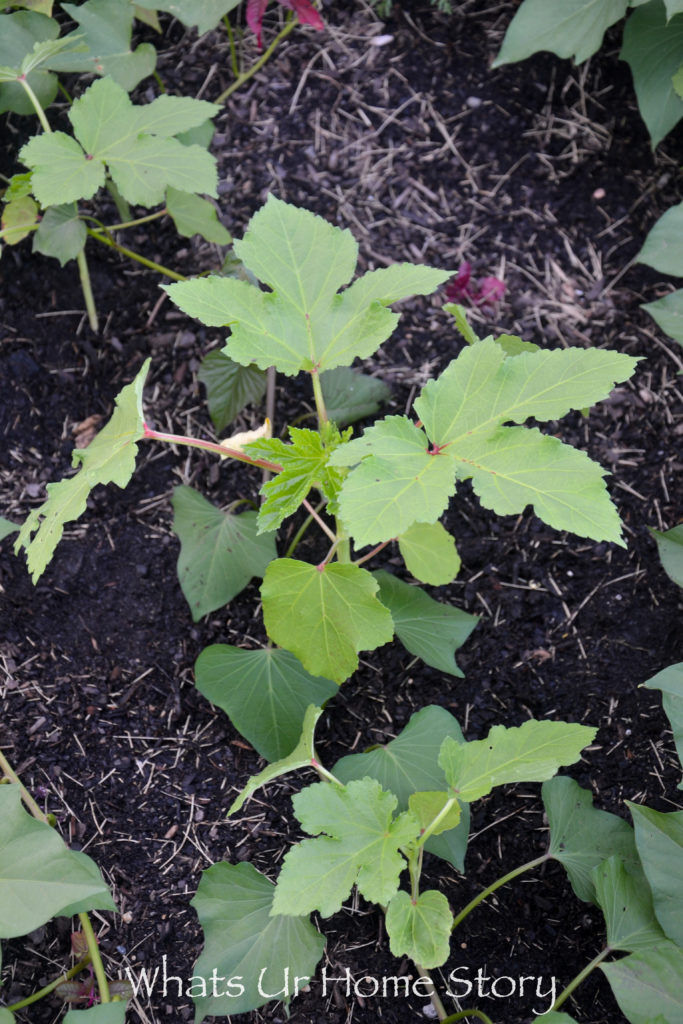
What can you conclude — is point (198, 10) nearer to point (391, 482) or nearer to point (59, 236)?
point (59, 236)

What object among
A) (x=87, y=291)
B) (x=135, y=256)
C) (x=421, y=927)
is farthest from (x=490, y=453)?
(x=87, y=291)

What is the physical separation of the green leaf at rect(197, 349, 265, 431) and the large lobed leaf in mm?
649

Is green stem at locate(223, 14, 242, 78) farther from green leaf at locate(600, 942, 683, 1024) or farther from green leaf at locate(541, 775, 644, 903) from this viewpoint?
green leaf at locate(600, 942, 683, 1024)

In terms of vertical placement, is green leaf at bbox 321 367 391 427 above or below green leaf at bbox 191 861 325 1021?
above

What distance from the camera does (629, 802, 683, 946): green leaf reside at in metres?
1.49

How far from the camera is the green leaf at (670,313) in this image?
74.6 inches

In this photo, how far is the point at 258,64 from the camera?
227 centimetres

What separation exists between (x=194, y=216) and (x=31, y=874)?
4.77 feet

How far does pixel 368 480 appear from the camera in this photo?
1302 millimetres

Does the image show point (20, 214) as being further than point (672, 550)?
Yes

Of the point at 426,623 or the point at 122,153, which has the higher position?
the point at 122,153

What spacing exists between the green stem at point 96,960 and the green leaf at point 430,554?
3.12 ft

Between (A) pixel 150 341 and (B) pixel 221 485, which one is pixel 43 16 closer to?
(A) pixel 150 341

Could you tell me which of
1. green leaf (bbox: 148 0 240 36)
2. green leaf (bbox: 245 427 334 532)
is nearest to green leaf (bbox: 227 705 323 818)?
green leaf (bbox: 245 427 334 532)
